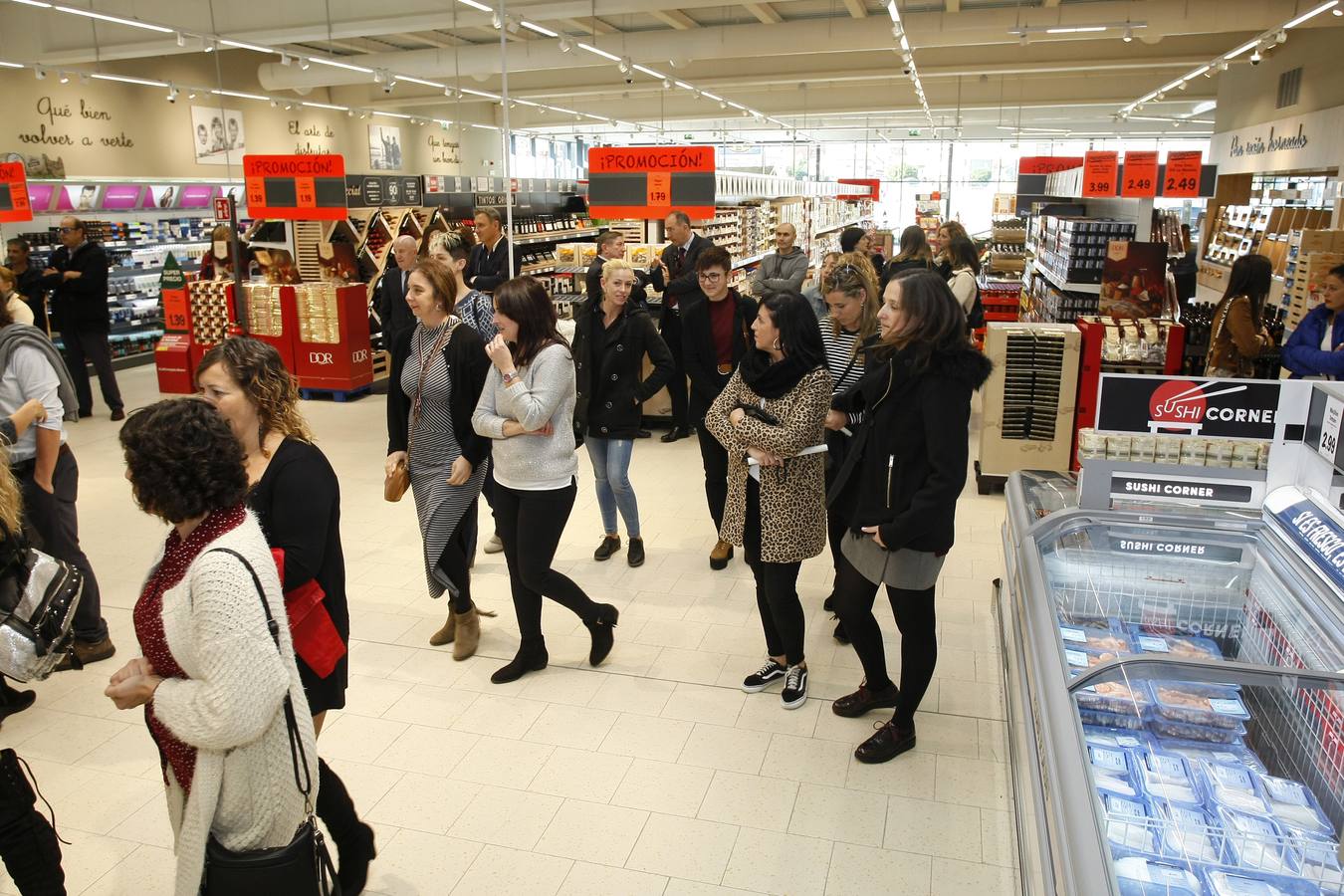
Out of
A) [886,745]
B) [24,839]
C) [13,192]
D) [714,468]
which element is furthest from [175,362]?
[886,745]

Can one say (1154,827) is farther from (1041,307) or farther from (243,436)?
(1041,307)

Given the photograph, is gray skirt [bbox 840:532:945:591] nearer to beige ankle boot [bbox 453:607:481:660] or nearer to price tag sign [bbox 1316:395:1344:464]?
price tag sign [bbox 1316:395:1344:464]

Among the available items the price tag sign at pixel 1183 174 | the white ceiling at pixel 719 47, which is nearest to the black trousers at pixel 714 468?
the white ceiling at pixel 719 47

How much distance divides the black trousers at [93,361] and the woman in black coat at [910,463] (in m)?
7.81

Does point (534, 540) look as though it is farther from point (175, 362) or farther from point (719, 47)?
point (719, 47)

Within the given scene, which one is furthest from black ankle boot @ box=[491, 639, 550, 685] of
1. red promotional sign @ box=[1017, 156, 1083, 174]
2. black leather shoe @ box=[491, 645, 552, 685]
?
red promotional sign @ box=[1017, 156, 1083, 174]

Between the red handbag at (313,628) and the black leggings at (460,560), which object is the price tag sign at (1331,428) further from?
the black leggings at (460,560)

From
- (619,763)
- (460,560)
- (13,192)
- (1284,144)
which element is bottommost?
(619,763)

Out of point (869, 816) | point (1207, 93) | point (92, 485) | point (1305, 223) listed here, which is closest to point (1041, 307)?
point (1305, 223)

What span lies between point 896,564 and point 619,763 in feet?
3.86

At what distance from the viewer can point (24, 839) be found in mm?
2246

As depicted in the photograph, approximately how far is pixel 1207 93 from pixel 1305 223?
9820 mm

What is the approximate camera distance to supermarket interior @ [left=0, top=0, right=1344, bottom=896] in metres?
2.07

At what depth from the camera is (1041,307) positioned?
962 cm
